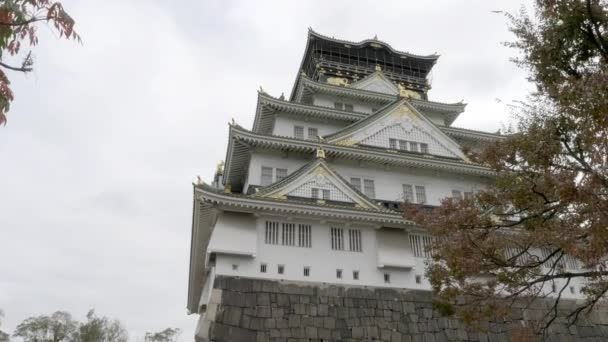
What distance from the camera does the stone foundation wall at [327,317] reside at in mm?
14305

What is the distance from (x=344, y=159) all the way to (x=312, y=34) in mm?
11401

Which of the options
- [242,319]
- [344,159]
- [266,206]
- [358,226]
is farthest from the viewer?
[344,159]

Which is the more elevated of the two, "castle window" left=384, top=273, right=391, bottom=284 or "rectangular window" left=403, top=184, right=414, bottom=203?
→ "rectangular window" left=403, top=184, right=414, bottom=203

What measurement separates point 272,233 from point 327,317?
11.4 ft

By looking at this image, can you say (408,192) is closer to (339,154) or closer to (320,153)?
(339,154)

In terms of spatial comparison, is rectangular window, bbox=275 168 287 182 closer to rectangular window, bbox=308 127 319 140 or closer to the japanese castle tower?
the japanese castle tower

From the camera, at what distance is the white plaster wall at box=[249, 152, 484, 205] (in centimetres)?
1952

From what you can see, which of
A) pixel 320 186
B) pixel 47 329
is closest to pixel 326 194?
pixel 320 186

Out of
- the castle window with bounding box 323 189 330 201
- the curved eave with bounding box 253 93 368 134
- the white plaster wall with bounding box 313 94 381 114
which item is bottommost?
the castle window with bounding box 323 189 330 201

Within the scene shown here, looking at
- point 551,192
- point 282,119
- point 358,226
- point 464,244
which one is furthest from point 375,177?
point 551,192

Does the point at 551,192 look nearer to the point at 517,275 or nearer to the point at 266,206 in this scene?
the point at 517,275

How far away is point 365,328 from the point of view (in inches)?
601

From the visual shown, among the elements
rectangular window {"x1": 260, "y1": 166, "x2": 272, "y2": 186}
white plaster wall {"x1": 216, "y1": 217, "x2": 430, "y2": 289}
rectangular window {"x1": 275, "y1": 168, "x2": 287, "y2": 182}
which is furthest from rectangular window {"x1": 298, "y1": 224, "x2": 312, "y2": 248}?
rectangular window {"x1": 275, "y1": 168, "x2": 287, "y2": 182}

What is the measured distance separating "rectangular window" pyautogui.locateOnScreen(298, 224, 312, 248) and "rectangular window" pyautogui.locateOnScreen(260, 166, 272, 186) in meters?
3.30
